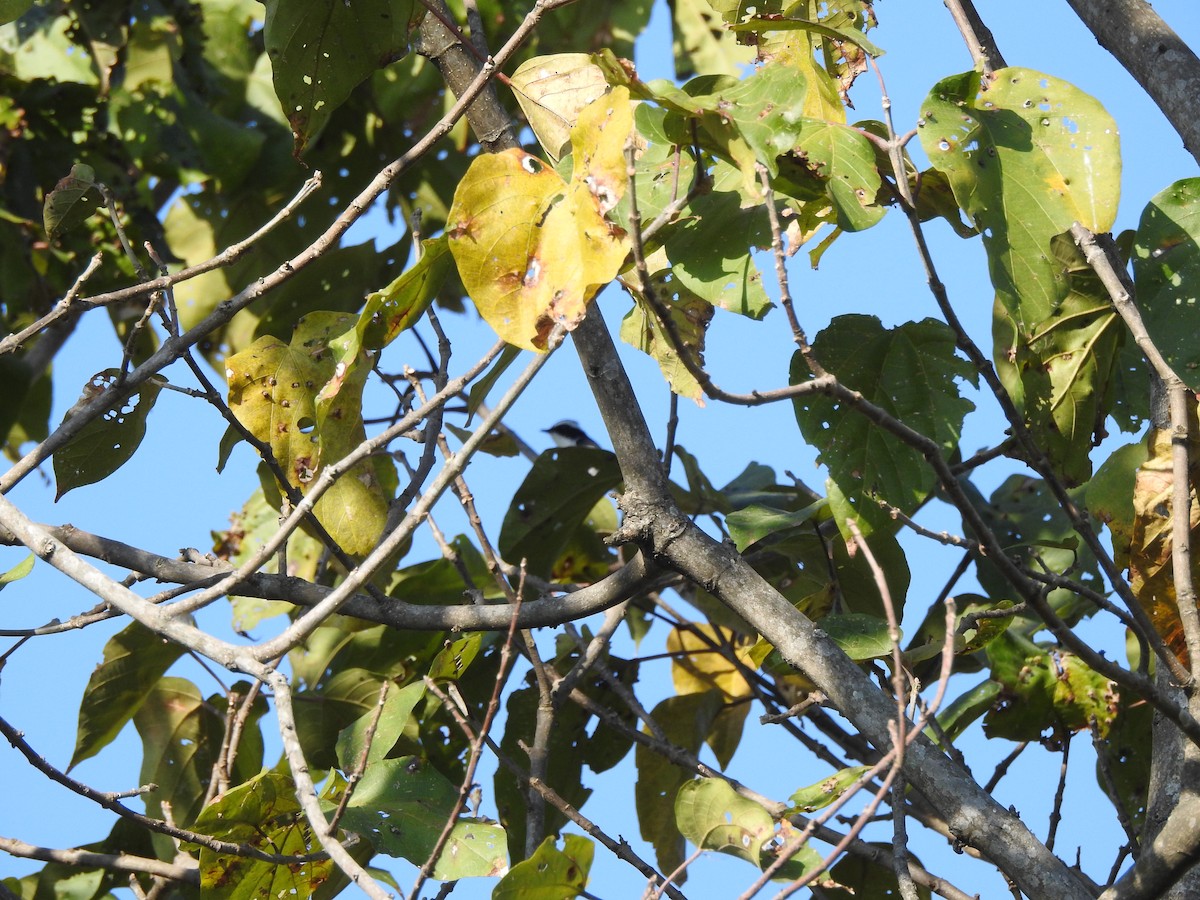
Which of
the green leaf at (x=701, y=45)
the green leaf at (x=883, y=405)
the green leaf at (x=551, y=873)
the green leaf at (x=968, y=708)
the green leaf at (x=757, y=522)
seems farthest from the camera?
the green leaf at (x=701, y=45)

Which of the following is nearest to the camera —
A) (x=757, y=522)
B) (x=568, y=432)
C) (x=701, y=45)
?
(x=757, y=522)

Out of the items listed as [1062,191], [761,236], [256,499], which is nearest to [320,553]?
[256,499]

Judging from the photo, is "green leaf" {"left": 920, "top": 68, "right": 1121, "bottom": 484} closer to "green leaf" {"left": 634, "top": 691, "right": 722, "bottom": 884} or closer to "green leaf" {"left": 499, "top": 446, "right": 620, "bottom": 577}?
"green leaf" {"left": 499, "top": 446, "right": 620, "bottom": 577}

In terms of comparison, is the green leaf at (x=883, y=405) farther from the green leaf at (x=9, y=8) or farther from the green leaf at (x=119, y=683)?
the green leaf at (x=119, y=683)

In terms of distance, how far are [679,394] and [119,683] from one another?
1175 mm

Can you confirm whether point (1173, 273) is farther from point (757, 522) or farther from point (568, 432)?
point (568, 432)

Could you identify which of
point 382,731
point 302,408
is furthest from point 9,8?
point 382,731

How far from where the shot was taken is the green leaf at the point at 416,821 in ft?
4.37

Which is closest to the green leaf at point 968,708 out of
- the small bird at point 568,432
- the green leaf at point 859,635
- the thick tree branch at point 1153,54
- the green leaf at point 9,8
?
the green leaf at point 859,635

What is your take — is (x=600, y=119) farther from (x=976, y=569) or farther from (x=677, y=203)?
(x=976, y=569)

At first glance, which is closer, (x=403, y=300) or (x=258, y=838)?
(x=403, y=300)

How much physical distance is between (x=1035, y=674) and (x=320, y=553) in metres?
1.41

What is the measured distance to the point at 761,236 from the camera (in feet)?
3.93

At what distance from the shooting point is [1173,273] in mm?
1367
